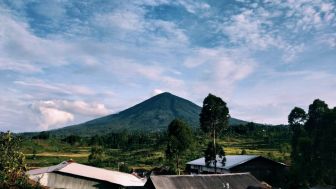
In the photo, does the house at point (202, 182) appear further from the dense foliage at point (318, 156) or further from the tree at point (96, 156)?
the tree at point (96, 156)

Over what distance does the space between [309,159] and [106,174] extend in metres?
24.7

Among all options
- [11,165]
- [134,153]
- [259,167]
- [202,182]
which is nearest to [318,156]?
[202,182]

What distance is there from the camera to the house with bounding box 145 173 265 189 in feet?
131

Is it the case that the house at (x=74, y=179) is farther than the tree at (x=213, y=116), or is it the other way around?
the tree at (x=213, y=116)

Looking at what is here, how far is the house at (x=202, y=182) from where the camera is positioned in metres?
39.9

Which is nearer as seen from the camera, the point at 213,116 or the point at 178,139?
the point at 213,116

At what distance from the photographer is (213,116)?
58.1 meters

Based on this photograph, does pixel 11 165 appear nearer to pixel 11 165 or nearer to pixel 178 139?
pixel 11 165

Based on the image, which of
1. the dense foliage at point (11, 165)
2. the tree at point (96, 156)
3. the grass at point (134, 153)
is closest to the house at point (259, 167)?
the grass at point (134, 153)

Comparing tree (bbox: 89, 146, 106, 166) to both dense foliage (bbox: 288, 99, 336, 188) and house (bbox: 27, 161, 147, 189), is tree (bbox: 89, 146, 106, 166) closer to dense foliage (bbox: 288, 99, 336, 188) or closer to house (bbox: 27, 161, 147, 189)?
house (bbox: 27, 161, 147, 189)

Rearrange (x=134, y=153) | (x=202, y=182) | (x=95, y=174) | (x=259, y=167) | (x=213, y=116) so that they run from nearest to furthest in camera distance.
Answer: (x=202, y=182) → (x=95, y=174) → (x=213, y=116) → (x=259, y=167) → (x=134, y=153)

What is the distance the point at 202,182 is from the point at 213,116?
17682mm

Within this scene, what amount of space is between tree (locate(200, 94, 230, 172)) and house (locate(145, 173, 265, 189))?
13.0 metres

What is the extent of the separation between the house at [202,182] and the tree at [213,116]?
42.5 ft
